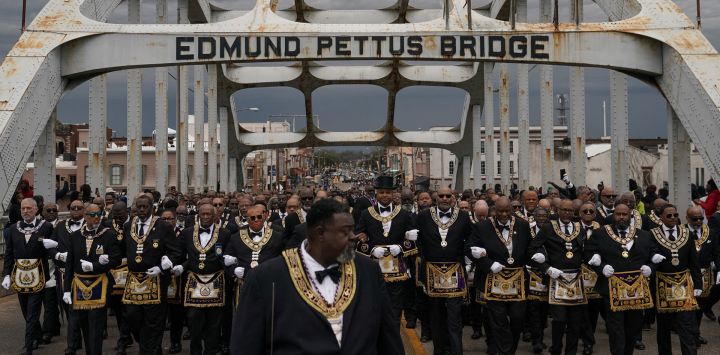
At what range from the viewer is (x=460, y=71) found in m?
39.5

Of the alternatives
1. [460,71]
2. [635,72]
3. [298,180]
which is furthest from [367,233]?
[298,180]

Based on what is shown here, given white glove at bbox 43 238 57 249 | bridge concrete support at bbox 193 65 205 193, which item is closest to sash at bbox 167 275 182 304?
white glove at bbox 43 238 57 249

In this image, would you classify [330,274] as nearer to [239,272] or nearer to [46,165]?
[239,272]

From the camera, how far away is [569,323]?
849cm

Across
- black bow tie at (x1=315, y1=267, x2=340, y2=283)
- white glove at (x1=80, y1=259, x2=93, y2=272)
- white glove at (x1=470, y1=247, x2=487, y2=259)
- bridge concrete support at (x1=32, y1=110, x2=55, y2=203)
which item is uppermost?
bridge concrete support at (x1=32, y1=110, x2=55, y2=203)

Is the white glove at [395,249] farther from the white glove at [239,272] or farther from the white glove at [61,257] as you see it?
the white glove at [61,257]

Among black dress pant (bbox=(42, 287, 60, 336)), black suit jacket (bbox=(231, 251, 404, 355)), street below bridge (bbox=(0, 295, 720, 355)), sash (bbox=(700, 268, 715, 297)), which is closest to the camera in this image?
black suit jacket (bbox=(231, 251, 404, 355))

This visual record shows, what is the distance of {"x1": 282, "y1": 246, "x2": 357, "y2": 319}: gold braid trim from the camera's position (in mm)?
3590

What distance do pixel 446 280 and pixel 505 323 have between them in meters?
0.89

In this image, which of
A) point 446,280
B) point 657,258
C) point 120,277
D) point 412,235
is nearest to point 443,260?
point 446,280

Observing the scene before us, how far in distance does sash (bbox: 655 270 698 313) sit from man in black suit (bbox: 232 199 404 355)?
5465 mm

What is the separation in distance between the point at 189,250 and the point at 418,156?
323ft

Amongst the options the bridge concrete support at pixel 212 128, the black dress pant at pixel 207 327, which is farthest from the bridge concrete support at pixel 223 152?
the black dress pant at pixel 207 327

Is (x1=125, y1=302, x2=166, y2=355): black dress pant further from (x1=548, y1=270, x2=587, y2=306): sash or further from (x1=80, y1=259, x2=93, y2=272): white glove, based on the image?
(x1=548, y1=270, x2=587, y2=306): sash
